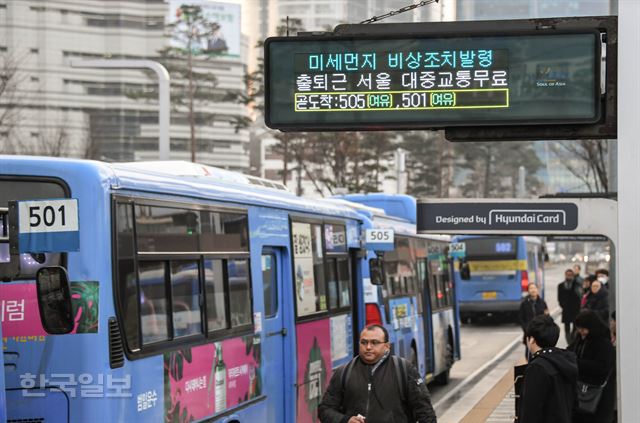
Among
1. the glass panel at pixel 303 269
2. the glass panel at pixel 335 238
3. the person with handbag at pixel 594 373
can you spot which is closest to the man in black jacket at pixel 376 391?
the person with handbag at pixel 594 373

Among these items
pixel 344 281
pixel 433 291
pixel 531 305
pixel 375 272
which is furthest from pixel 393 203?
pixel 344 281

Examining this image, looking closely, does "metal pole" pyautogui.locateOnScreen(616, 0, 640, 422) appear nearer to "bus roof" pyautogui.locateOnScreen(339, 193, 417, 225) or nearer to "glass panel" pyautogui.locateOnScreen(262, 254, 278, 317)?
"glass panel" pyautogui.locateOnScreen(262, 254, 278, 317)

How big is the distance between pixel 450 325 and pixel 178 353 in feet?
44.8

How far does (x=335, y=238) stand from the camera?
1477 centimetres

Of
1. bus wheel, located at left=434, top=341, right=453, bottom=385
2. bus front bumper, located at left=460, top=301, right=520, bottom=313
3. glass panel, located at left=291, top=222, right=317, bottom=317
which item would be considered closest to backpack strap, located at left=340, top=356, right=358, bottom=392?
glass panel, located at left=291, top=222, right=317, bottom=317

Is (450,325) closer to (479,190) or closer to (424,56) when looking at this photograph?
(424,56)

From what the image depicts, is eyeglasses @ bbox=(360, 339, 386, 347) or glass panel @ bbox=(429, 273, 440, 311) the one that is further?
glass panel @ bbox=(429, 273, 440, 311)

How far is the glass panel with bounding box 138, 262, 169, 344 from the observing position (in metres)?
8.66

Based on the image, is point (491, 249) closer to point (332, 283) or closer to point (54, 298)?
point (332, 283)

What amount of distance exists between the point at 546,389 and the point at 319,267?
630cm

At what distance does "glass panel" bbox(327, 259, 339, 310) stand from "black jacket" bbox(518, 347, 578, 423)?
6.49 metres

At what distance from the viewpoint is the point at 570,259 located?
558 ft

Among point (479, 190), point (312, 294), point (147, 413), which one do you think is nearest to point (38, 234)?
point (147, 413)

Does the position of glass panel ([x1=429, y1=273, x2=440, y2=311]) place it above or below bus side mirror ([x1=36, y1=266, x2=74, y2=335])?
below
